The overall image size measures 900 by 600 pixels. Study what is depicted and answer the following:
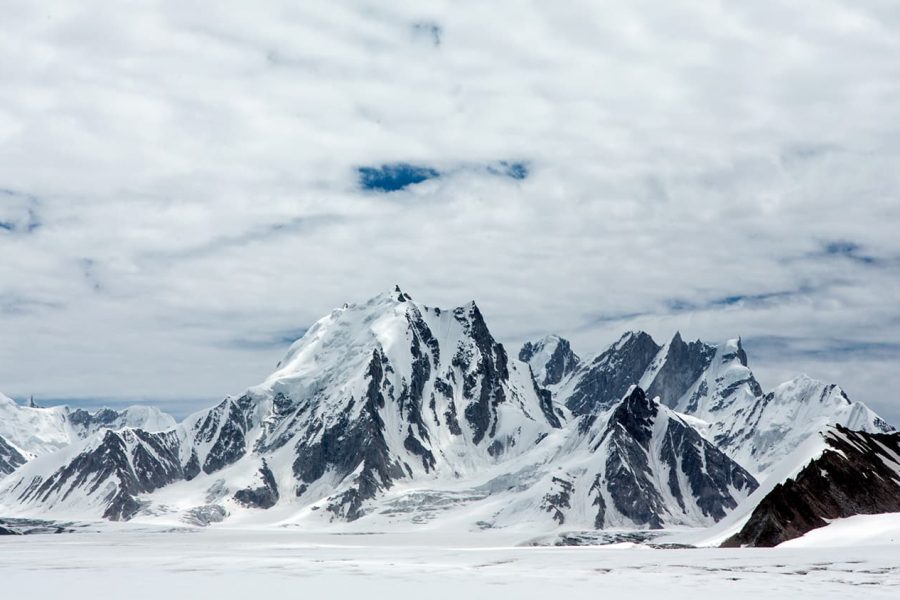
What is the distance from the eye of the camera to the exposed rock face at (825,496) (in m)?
136

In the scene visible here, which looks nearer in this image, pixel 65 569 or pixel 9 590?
pixel 9 590

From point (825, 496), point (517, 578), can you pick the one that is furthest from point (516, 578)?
point (825, 496)

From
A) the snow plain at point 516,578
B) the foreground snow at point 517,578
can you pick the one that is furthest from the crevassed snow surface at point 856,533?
the foreground snow at point 517,578

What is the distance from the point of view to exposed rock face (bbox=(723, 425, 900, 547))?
447ft

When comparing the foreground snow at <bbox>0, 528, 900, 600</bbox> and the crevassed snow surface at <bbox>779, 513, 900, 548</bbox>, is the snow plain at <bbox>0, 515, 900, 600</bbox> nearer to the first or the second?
the foreground snow at <bbox>0, 528, 900, 600</bbox>

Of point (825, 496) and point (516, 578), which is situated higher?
point (825, 496)

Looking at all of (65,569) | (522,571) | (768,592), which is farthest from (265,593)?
(65,569)

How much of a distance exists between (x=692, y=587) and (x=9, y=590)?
175 ft

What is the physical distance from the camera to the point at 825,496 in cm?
14112

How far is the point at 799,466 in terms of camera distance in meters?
150

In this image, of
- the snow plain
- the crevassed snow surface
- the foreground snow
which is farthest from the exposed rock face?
the foreground snow

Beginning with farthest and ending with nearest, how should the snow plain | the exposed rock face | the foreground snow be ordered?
the exposed rock face < the foreground snow < the snow plain

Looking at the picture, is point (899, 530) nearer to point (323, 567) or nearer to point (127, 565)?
point (323, 567)

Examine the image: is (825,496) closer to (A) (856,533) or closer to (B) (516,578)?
(A) (856,533)
